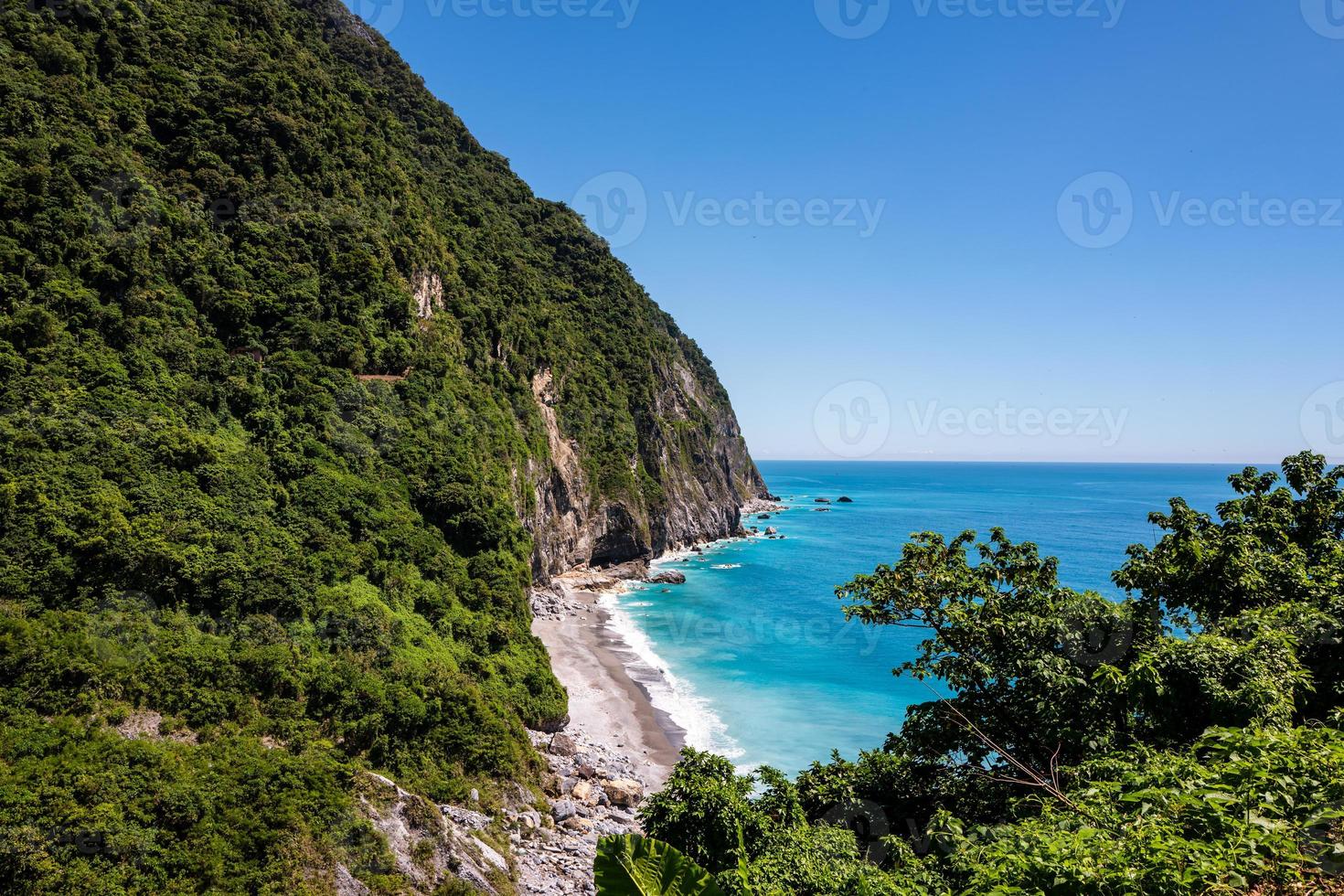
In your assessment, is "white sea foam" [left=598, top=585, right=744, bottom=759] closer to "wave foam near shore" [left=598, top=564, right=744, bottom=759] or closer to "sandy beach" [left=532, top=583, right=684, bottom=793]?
"wave foam near shore" [left=598, top=564, right=744, bottom=759]

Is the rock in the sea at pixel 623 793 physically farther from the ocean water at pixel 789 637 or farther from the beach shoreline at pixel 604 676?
the ocean water at pixel 789 637

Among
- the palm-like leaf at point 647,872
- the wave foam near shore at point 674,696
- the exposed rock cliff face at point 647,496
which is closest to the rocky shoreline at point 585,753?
the wave foam near shore at point 674,696

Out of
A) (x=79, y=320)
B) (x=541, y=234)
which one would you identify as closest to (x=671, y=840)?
(x=79, y=320)

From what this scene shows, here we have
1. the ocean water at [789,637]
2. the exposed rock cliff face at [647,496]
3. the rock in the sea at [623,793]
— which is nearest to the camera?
the rock in the sea at [623,793]

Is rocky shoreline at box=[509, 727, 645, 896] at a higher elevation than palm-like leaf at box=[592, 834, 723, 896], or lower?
lower

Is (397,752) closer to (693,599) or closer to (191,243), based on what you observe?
(191,243)

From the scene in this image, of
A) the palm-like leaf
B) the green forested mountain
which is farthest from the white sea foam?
the palm-like leaf

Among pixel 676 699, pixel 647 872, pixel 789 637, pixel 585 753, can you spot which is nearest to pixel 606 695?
pixel 676 699
